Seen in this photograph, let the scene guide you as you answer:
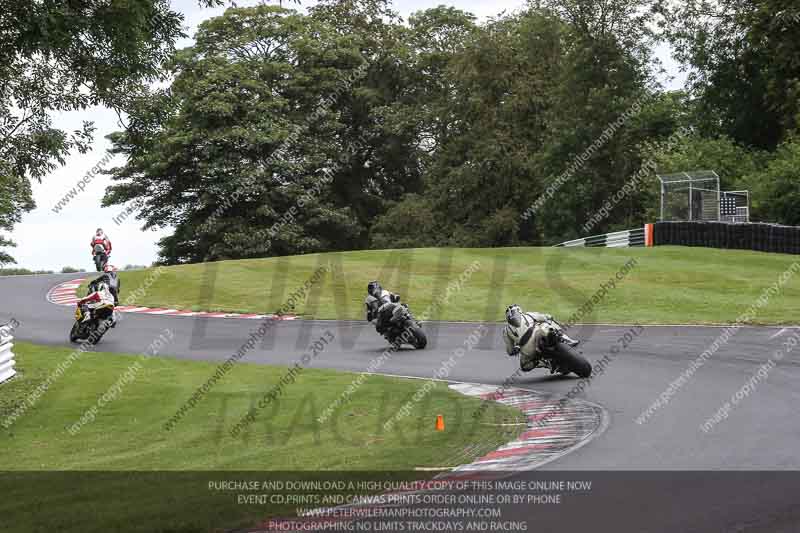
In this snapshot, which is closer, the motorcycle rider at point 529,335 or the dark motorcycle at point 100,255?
the motorcycle rider at point 529,335

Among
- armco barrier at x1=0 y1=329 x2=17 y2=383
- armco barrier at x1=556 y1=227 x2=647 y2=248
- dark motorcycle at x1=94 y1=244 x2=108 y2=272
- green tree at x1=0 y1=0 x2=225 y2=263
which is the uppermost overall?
green tree at x1=0 y1=0 x2=225 y2=263

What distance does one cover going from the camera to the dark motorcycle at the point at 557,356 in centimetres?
1562

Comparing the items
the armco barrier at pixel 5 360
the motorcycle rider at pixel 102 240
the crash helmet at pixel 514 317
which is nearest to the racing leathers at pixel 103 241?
the motorcycle rider at pixel 102 240

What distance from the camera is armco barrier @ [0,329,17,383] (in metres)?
18.8

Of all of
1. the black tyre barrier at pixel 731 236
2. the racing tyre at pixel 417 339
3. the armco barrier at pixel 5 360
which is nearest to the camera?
the armco barrier at pixel 5 360

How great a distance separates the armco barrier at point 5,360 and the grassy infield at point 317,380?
1.35ft

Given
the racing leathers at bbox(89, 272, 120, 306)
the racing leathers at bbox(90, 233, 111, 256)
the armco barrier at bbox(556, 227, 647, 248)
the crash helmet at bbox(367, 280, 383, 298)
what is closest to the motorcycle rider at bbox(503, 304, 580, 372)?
the crash helmet at bbox(367, 280, 383, 298)

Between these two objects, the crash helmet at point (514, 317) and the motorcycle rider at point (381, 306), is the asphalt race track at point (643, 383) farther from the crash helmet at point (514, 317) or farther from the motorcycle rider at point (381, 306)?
the crash helmet at point (514, 317)

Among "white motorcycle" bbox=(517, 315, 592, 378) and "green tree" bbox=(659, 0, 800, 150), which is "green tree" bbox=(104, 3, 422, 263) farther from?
"white motorcycle" bbox=(517, 315, 592, 378)

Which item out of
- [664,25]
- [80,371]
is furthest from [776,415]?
[664,25]

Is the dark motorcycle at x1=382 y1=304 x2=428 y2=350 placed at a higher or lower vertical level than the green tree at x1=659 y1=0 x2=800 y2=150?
lower

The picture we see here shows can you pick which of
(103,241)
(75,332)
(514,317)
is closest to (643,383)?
(514,317)

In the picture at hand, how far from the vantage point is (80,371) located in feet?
61.9

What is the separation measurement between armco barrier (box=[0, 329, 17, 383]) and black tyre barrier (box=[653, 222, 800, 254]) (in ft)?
88.1
